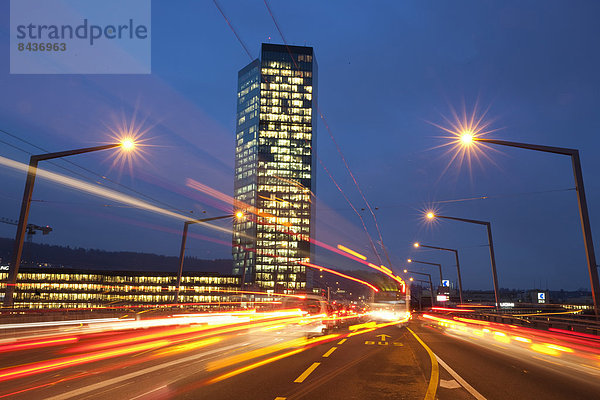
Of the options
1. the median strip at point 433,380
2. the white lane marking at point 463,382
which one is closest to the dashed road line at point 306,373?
the median strip at point 433,380

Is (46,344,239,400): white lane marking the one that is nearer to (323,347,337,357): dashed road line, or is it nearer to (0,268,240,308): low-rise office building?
(323,347,337,357): dashed road line

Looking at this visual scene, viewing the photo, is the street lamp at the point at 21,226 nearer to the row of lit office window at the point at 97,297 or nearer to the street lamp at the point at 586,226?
the street lamp at the point at 586,226

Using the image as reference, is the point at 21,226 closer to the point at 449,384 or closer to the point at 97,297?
the point at 449,384

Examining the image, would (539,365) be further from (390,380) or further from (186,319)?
(186,319)

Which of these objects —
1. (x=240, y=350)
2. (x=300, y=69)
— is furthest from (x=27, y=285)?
(x=240, y=350)

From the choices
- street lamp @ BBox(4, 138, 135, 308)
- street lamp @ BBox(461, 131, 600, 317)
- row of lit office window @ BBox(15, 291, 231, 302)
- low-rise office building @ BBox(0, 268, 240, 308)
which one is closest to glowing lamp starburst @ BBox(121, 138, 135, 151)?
street lamp @ BBox(4, 138, 135, 308)

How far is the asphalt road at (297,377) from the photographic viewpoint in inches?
370

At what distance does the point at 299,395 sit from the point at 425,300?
113m

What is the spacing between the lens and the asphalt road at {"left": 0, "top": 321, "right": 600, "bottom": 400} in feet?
30.8

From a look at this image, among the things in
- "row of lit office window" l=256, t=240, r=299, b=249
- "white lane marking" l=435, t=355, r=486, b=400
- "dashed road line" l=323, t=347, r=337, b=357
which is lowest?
"white lane marking" l=435, t=355, r=486, b=400

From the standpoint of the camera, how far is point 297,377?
448 inches

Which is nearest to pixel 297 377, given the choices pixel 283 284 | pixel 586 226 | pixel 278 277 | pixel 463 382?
pixel 463 382

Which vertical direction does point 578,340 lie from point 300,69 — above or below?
below

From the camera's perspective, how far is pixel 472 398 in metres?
9.32
